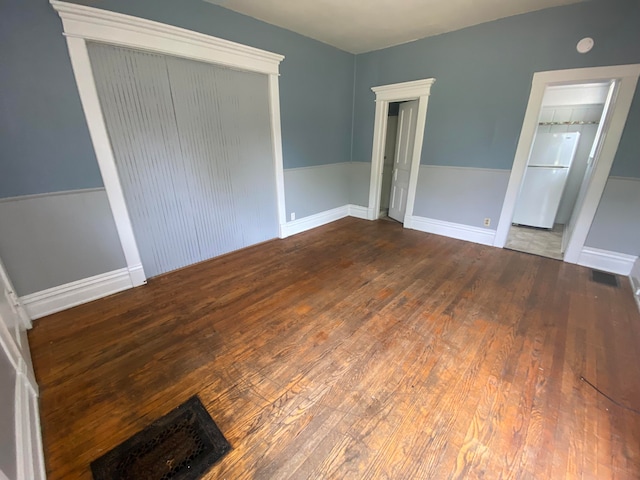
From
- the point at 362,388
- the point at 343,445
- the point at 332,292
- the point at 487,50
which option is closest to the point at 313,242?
the point at 332,292

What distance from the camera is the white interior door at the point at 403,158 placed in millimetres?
4133

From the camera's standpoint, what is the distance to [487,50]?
10.5ft

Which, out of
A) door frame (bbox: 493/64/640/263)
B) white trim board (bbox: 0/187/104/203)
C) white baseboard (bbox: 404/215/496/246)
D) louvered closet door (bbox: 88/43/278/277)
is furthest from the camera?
white baseboard (bbox: 404/215/496/246)

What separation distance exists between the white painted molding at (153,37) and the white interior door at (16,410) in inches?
77.7

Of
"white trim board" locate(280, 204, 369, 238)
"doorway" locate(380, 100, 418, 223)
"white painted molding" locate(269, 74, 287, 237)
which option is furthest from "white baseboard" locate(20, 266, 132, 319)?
"doorway" locate(380, 100, 418, 223)

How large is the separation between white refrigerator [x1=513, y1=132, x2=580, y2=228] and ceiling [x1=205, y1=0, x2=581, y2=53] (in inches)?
85.1

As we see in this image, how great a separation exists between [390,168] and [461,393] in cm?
450

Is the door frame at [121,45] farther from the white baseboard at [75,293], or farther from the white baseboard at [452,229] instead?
the white baseboard at [452,229]

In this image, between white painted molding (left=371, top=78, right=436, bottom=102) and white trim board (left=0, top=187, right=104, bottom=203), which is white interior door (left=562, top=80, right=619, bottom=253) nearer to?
white painted molding (left=371, top=78, right=436, bottom=102)

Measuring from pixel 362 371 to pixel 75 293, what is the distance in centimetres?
253

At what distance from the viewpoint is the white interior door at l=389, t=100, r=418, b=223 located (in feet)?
13.6

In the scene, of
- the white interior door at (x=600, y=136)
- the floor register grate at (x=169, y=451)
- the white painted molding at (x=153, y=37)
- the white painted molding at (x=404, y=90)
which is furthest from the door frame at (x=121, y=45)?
the white interior door at (x=600, y=136)

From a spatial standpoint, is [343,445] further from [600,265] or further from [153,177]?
[600,265]

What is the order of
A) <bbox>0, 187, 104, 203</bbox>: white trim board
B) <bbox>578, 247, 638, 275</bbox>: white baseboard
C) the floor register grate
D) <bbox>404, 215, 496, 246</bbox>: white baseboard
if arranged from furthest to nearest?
<bbox>404, 215, 496, 246</bbox>: white baseboard, <bbox>578, 247, 638, 275</bbox>: white baseboard, <bbox>0, 187, 104, 203</bbox>: white trim board, the floor register grate
